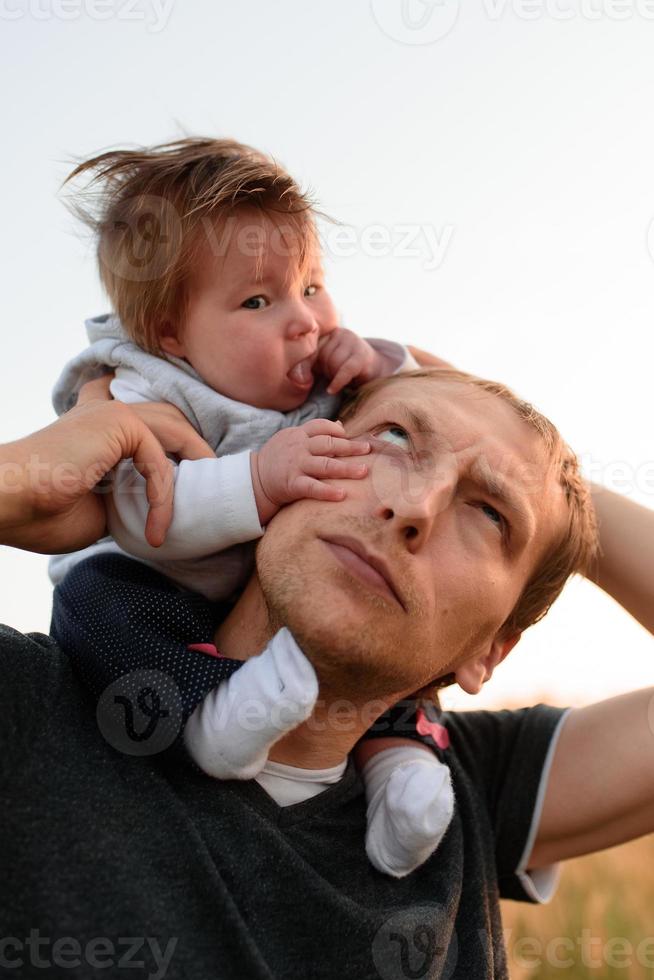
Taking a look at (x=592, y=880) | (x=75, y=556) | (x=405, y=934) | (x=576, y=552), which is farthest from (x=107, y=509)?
(x=592, y=880)

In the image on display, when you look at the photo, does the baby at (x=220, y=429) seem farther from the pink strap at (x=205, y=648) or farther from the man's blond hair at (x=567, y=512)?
the man's blond hair at (x=567, y=512)

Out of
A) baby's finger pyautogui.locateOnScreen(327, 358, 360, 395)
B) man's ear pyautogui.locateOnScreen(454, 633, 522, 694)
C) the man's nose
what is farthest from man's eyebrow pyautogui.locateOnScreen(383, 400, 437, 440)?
man's ear pyautogui.locateOnScreen(454, 633, 522, 694)

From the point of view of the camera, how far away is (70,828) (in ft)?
6.09

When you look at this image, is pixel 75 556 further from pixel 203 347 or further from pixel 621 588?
pixel 621 588

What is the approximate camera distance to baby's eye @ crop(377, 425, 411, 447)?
97.3 inches

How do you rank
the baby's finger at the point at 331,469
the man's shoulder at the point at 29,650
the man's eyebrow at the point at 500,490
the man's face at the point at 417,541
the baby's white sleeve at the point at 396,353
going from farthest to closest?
the baby's white sleeve at the point at 396,353, the man's eyebrow at the point at 500,490, the baby's finger at the point at 331,469, the man's face at the point at 417,541, the man's shoulder at the point at 29,650

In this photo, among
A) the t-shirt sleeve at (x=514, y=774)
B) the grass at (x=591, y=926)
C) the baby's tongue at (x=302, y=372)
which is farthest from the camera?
the grass at (x=591, y=926)

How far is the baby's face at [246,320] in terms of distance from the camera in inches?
100

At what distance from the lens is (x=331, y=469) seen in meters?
2.28

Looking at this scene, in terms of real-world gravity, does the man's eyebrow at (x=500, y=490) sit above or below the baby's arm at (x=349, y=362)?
below

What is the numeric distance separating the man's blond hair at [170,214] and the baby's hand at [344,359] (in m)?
0.24

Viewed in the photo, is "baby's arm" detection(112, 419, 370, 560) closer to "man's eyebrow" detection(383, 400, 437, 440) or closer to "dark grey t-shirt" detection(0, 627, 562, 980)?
"man's eyebrow" detection(383, 400, 437, 440)

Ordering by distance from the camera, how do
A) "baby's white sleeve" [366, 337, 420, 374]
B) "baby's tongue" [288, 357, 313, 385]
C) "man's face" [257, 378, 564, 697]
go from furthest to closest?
1. "baby's white sleeve" [366, 337, 420, 374]
2. "baby's tongue" [288, 357, 313, 385]
3. "man's face" [257, 378, 564, 697]

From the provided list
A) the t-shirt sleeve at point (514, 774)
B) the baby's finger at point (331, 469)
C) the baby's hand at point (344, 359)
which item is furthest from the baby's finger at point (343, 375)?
the t-shirt sleeve at point (514, 774)
